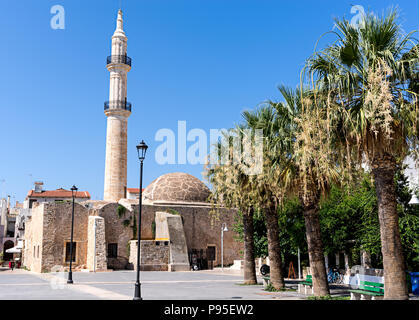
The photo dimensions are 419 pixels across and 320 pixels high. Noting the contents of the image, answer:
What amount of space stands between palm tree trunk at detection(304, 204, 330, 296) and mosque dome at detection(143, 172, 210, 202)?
29757 millimetres

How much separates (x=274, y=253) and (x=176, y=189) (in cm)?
2735

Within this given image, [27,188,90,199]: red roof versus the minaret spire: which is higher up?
the minaret spire

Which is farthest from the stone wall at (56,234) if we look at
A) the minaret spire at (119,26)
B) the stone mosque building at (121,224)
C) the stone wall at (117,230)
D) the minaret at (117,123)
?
the minaret spire at (119,26)

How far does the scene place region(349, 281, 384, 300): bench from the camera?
12.3m

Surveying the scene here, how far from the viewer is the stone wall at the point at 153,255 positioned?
34969 mm

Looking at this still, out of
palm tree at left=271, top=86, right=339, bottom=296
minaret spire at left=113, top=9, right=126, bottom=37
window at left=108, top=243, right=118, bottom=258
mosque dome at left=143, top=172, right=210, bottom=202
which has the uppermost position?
minaret spire at left=113, top=9, right=126, bottom=37

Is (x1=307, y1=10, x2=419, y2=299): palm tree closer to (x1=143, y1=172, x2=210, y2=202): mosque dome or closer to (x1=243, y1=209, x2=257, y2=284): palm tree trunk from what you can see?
(x1=243, y1=209, x2=257, y2=284): palm tree trunk

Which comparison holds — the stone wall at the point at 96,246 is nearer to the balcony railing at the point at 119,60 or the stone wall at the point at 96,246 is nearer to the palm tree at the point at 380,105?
the balcony railing at the point at 119,60

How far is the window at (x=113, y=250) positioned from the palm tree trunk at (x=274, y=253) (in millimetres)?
22651

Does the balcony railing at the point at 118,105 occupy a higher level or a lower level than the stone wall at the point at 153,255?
higher

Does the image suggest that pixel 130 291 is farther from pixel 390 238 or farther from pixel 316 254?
pixel 390 238

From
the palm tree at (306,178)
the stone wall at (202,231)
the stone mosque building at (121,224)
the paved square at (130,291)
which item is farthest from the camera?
the stone wall at (202,231)

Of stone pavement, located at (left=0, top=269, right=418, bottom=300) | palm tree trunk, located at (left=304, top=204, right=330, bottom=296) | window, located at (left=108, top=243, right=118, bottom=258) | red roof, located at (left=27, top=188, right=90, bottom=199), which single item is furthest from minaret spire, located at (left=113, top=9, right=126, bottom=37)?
red roof, located at (left=27, top=188, right=90, bottom=199)

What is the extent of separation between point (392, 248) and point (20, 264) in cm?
4449
